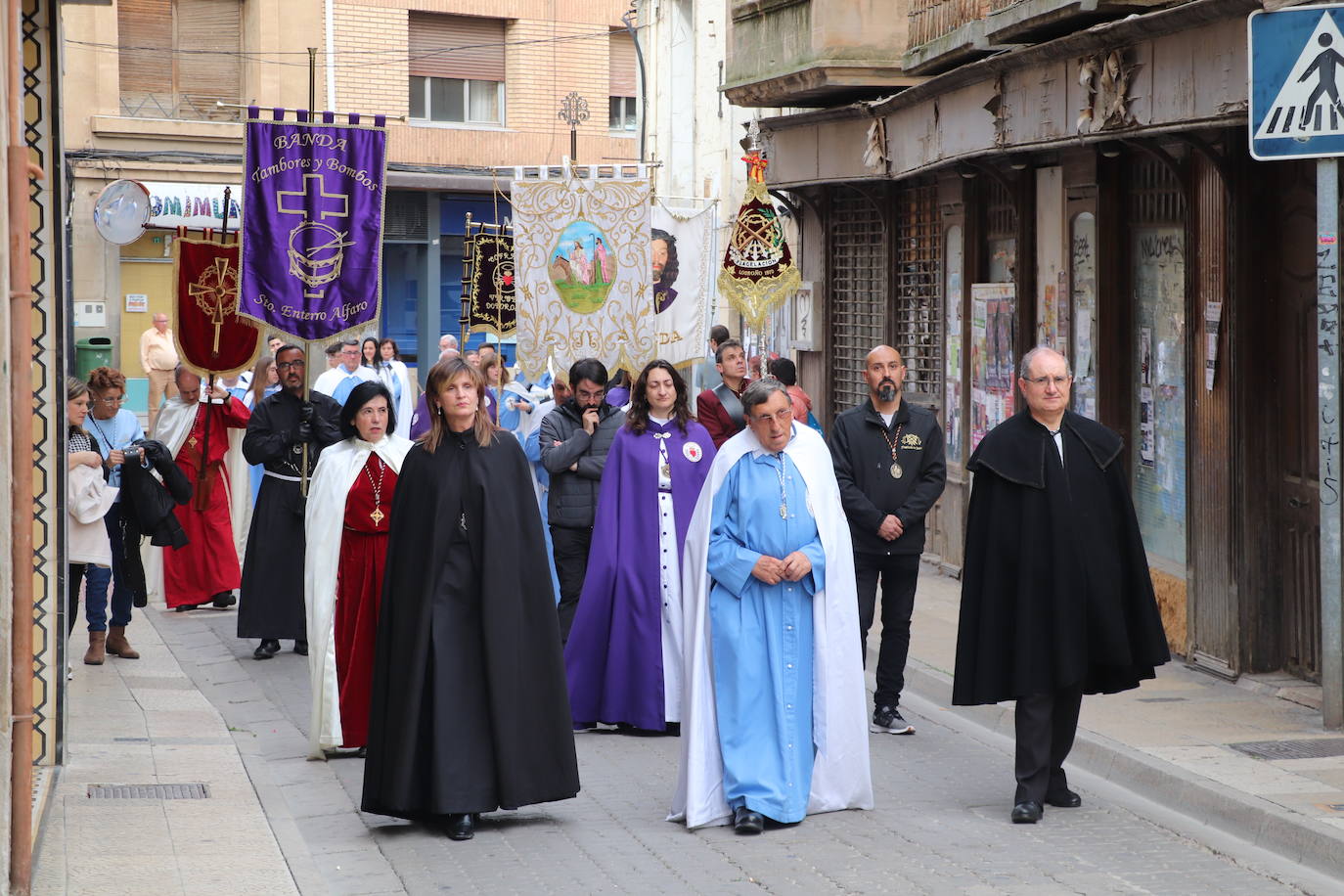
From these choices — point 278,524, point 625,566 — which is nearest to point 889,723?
point 625,566

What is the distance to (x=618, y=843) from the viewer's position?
7.39 m

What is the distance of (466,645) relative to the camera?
296 inches

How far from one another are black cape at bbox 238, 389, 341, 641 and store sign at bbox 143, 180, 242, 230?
724 inches

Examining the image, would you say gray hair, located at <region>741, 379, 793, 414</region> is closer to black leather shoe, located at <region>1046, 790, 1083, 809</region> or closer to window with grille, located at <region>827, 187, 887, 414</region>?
black leather shoe, located at <region>1046, 790, 1083, 809</region>

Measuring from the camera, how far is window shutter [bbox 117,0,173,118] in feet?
99.4

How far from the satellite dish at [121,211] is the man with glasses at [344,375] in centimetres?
498

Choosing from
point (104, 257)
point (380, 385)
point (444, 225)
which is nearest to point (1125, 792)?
point (380, 385)

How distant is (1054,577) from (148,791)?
4072 millimetres

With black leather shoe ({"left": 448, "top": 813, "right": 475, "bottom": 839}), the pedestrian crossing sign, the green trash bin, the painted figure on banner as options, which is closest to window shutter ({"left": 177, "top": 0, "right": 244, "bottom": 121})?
the green trash bin

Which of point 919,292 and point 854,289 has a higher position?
point 854,289

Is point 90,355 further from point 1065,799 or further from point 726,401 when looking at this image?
point 1065,799

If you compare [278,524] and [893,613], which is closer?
[893,613]

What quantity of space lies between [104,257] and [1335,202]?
2461 centimetres

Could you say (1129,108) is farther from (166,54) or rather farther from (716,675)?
(166,54)
